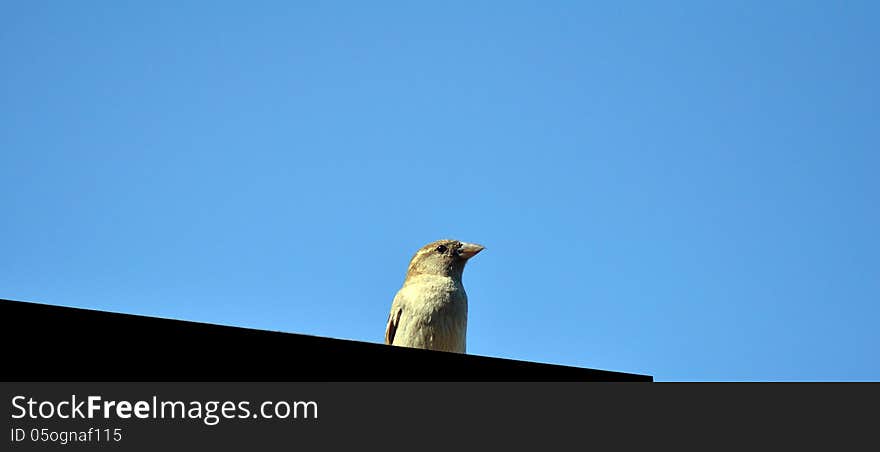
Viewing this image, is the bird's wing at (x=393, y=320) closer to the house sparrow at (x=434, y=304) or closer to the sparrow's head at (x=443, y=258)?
the house sparrow at (x=434, y=304)

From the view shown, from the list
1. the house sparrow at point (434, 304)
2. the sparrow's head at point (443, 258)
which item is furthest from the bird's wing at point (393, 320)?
the sparrow's head at point (443, 258)

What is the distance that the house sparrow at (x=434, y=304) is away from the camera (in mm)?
8195

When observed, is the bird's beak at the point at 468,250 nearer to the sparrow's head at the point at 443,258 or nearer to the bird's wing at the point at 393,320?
the sparrow's head at the point at 443,258

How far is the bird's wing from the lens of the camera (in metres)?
8.48

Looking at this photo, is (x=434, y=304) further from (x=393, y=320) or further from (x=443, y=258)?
(x=443, y=258)

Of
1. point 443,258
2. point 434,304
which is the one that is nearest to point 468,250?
point 443,258

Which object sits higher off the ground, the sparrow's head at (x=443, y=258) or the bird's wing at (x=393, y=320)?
the sparrow's head at (x=443, y=258)

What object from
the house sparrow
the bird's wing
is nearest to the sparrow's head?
the house sparrow

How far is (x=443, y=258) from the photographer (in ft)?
29.3

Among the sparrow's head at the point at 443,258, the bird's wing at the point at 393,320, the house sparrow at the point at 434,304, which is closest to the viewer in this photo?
the house sparrow at the point at 434,304

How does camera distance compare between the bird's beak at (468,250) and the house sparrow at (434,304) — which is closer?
the house sparrow at (434,304)

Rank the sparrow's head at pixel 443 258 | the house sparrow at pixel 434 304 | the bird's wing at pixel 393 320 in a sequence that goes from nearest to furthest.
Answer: the house sparrow at pixel 434 304, the bird's wing at pixel 393 320, the sparrow's head at pixel 443 258

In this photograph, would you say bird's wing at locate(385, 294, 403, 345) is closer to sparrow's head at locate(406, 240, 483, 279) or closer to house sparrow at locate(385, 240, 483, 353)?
house sparrow at locate(385, 240, 483, 353)
